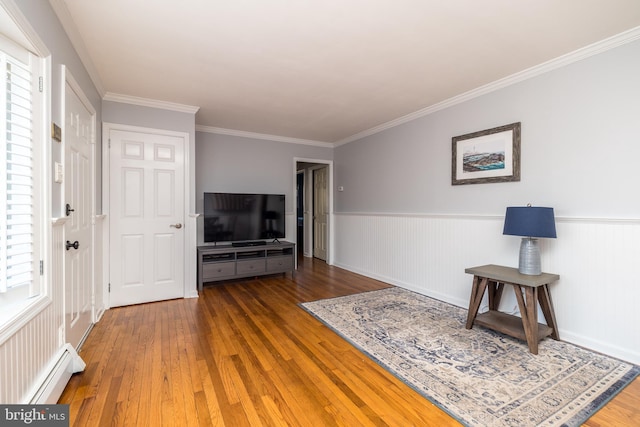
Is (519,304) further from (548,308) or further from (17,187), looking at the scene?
(17,187)

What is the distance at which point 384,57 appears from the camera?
8.19ft

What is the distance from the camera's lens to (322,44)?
7.51ft

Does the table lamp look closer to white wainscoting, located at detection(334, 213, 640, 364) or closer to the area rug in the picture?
white wainscoting, located at detection(334, 213, 640, 364)

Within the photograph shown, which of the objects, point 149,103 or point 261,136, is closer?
point 149,103

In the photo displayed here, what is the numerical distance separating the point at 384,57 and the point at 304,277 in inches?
133

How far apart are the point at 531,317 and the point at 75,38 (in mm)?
4059

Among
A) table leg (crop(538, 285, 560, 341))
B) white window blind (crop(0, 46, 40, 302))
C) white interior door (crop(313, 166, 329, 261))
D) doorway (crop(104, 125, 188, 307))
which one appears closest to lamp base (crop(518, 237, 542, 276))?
table leg (crop(538, 285, 560, 341))

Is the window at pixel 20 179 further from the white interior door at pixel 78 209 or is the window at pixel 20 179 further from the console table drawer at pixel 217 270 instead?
the console table drawer at pixel 217 270

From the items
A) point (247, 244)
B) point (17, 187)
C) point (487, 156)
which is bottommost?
point (247, 244)

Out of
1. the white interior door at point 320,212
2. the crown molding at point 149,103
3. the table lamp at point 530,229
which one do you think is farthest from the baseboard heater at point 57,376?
the white interior door at point 320,212

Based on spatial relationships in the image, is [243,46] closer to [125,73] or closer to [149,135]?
[125,73]

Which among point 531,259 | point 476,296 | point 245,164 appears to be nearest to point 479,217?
point 531,259

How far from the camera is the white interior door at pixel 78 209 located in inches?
82.1

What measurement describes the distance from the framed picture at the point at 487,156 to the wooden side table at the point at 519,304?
97 cm
